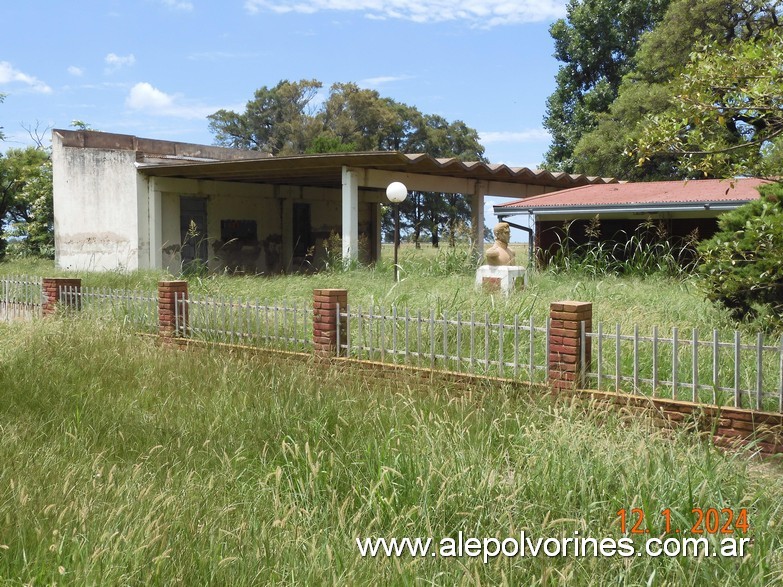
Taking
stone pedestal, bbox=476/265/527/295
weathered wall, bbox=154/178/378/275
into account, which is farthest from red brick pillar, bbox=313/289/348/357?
weathered wall, bbox=154/178/378/275

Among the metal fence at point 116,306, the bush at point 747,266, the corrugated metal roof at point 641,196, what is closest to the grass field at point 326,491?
the bush at point 747,266

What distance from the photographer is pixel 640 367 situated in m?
8.00

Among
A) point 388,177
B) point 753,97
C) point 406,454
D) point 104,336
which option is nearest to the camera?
point 406,454

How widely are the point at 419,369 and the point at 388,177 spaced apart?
11.2 m

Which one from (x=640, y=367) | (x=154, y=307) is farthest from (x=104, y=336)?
(x=640, y=367)

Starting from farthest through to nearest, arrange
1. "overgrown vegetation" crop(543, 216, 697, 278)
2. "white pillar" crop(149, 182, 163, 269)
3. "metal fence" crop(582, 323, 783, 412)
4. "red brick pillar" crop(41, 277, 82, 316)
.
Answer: "white pillar" crop(149, 182, 163, 269) → "overgrown vegetation" crop(543, 216, 697, 278) → "red brick pillar" crop(41, 277, 82, 316) → "metal fence" crop(582, 323, 783, 412)

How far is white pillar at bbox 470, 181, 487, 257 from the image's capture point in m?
20.6

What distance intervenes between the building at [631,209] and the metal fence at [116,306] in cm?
818

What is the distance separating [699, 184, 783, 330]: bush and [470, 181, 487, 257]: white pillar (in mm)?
10005

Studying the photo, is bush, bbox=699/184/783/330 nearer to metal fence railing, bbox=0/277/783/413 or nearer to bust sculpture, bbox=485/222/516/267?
metal fence railing, bbox=0/277/783/413

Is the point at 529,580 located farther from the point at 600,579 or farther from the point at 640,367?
the point at 640,367

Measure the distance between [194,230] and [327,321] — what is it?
12.8m

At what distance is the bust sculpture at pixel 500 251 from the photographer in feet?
43.4

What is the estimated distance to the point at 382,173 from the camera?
18.7 meters
